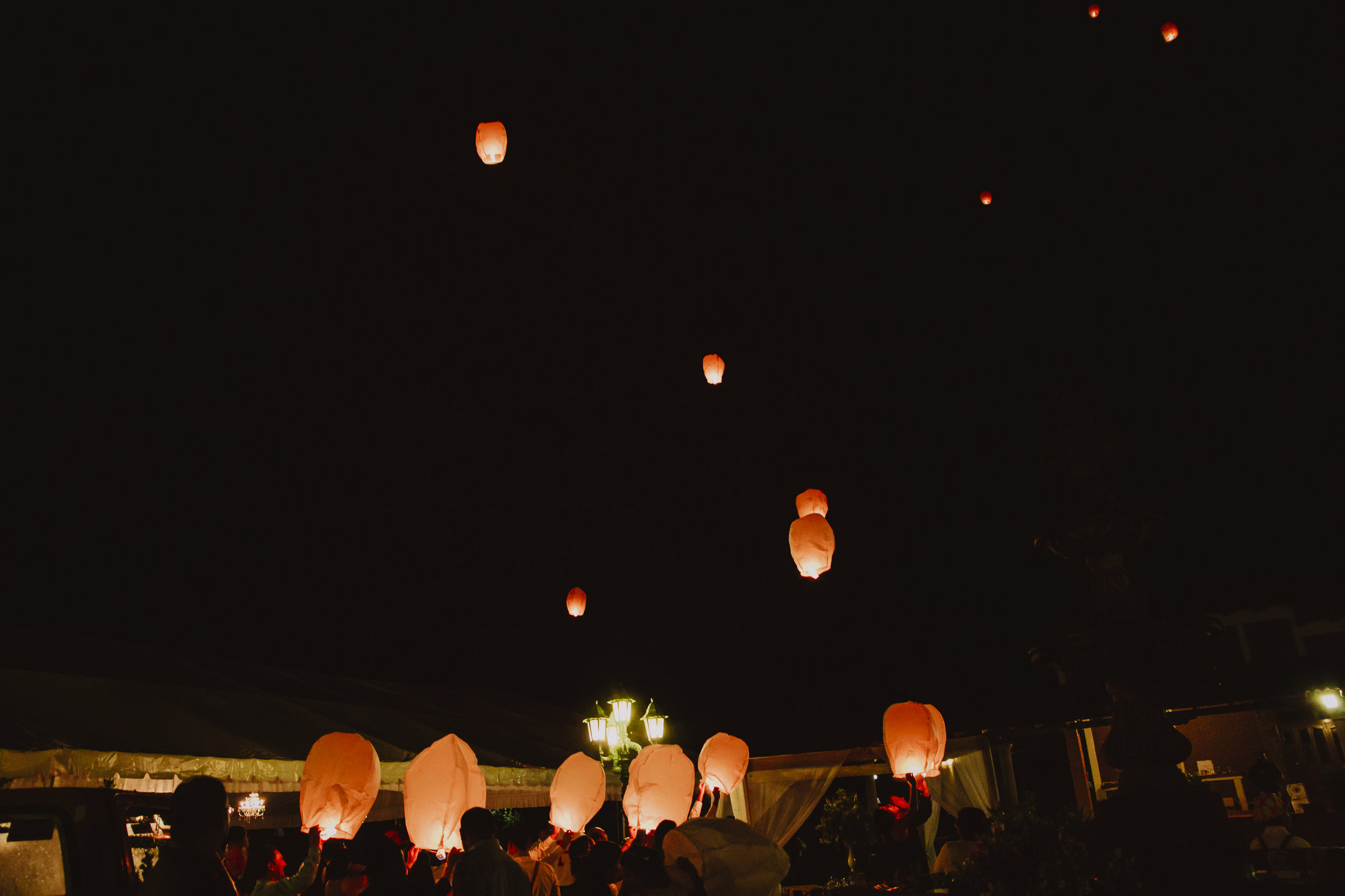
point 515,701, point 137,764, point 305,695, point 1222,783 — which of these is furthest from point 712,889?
point 515,701

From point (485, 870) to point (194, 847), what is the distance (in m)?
1.75

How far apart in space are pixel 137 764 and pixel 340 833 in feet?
8.61

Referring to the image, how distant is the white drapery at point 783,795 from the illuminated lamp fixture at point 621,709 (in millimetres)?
3147

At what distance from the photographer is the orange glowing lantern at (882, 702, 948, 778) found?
7.01 m

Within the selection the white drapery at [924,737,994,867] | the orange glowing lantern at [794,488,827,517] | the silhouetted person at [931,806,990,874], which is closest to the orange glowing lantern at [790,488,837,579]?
the orange glowing lantern at [794,488,827,517]

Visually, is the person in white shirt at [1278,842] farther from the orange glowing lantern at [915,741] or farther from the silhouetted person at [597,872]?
the silhouetted person at [597,872]

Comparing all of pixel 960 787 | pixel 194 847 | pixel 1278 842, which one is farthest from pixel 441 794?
pixel 960 787

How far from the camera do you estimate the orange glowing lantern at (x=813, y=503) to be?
9938 mm

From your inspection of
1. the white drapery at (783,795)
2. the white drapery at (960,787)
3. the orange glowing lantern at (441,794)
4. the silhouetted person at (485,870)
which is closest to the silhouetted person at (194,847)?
the silhouetted person at (485,870)

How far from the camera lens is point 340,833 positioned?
598cm

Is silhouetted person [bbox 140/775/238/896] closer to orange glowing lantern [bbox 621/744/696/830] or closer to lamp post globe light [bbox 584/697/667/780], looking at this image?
orange glowing lantern [bbox 621/744/696/830]

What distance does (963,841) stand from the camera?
18.3 ft

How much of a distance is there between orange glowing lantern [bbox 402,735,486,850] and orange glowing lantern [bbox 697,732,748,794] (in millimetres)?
3053

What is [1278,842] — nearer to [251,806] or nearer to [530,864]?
[530,864]
